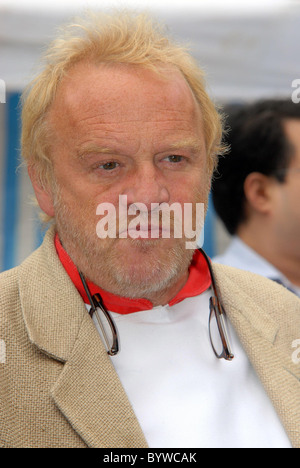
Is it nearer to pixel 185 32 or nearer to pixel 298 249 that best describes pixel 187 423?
pixel 298 249

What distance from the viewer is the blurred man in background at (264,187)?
1.89 metres

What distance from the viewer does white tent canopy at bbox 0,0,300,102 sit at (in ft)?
5.78

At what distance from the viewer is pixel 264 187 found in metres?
1.91

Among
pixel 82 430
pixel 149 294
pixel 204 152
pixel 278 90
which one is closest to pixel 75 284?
pixel 149 294

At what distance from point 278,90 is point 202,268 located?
2.93ft

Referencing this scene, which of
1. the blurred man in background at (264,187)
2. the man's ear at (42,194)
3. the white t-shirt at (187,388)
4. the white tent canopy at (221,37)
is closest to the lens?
the white t-shirt at (187,388)

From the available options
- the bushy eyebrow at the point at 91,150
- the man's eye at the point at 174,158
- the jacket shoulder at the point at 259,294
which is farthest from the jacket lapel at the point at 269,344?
the bushy eyebrow at the point at 91,150

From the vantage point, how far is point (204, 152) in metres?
1.41

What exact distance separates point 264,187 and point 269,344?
717 mm

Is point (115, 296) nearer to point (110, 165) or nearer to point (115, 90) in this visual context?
point (110, 165)

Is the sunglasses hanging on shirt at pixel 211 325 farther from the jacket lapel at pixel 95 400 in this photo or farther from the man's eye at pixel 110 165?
the man's eye at pixel 110 165

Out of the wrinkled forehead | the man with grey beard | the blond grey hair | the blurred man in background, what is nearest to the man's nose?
the man with grey beard

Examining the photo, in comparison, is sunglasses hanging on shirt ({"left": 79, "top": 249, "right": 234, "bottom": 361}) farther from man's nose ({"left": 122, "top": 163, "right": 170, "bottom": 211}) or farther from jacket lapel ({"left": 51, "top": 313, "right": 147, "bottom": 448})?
man's nose ({"left": 122, "top": 163, "right": 170, "bottom": 211})

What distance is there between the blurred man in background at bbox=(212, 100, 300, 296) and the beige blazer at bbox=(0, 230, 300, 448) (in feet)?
2.03
